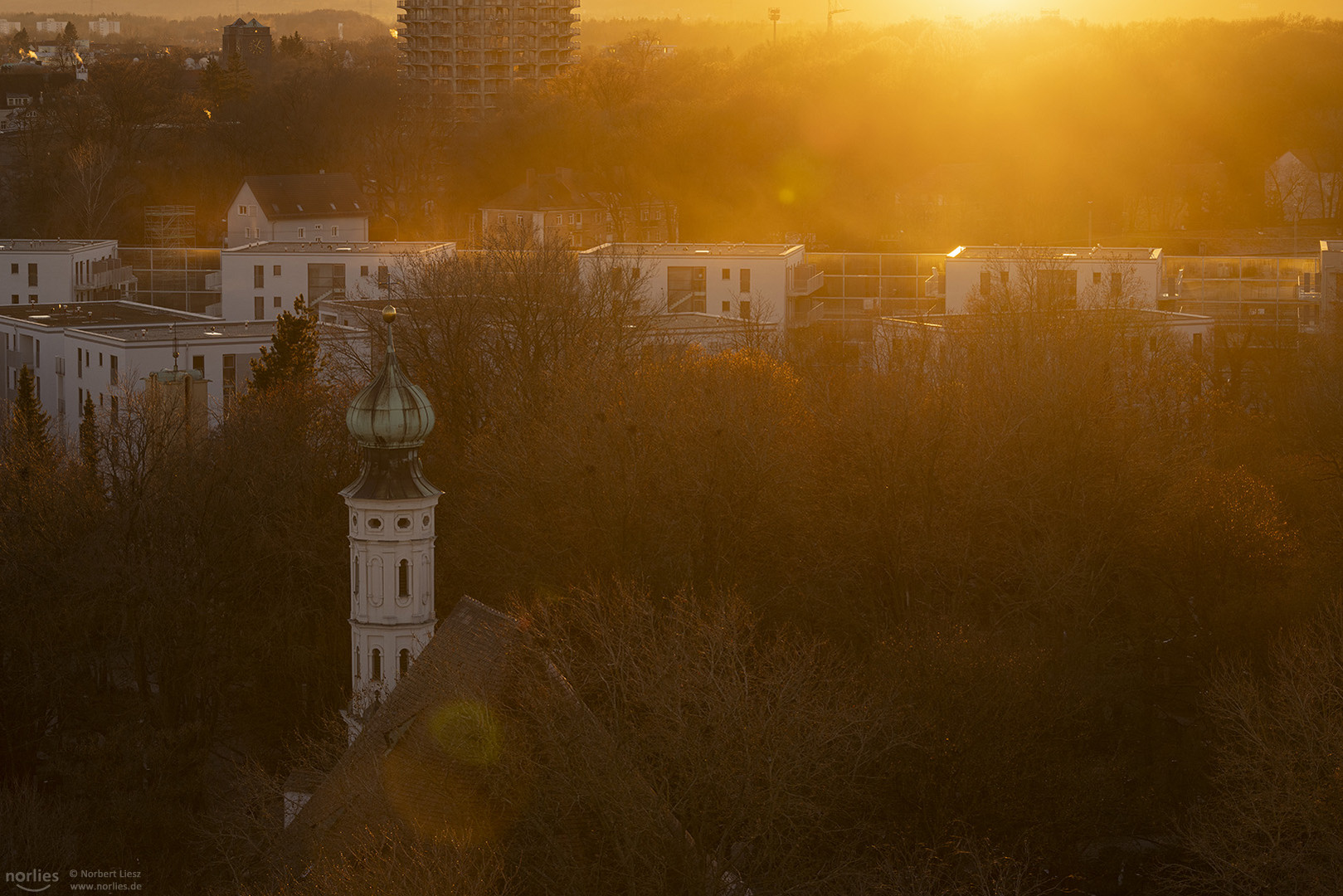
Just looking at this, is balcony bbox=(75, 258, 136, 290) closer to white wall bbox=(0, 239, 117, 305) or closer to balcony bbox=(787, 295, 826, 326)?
white wall bbox=(0, 239, 117, 305)

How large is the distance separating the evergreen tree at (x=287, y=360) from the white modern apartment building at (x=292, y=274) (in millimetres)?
20636

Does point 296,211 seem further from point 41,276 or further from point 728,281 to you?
point 728,281

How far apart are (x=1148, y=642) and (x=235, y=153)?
75.6 m

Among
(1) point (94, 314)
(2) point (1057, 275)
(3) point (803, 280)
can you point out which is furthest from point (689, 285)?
(1) point (94, 314)

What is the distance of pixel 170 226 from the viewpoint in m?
90.6

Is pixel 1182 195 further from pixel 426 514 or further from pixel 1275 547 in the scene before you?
pixel 426 514

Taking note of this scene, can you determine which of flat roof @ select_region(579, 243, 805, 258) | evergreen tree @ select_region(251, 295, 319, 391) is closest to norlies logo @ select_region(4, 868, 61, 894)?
evergreen tree @ select_region(251, 295, 319, 391)

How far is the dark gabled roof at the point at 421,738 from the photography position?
1856cm

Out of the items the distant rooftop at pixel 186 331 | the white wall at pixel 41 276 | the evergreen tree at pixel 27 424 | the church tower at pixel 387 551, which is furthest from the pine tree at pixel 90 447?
the white wall at pixel 41 276

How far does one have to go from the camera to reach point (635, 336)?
40969 millimetres

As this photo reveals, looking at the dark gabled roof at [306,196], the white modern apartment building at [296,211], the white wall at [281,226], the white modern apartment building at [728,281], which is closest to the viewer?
the white modern apartment building at [728,281]

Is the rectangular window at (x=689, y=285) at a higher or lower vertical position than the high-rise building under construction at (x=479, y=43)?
lower

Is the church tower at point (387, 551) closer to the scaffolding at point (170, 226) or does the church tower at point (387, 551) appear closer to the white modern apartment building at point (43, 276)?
the white modern apartment building at point (43, 276)

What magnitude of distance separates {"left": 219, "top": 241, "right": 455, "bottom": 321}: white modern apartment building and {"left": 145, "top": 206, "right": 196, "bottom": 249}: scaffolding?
2645 centimetres
